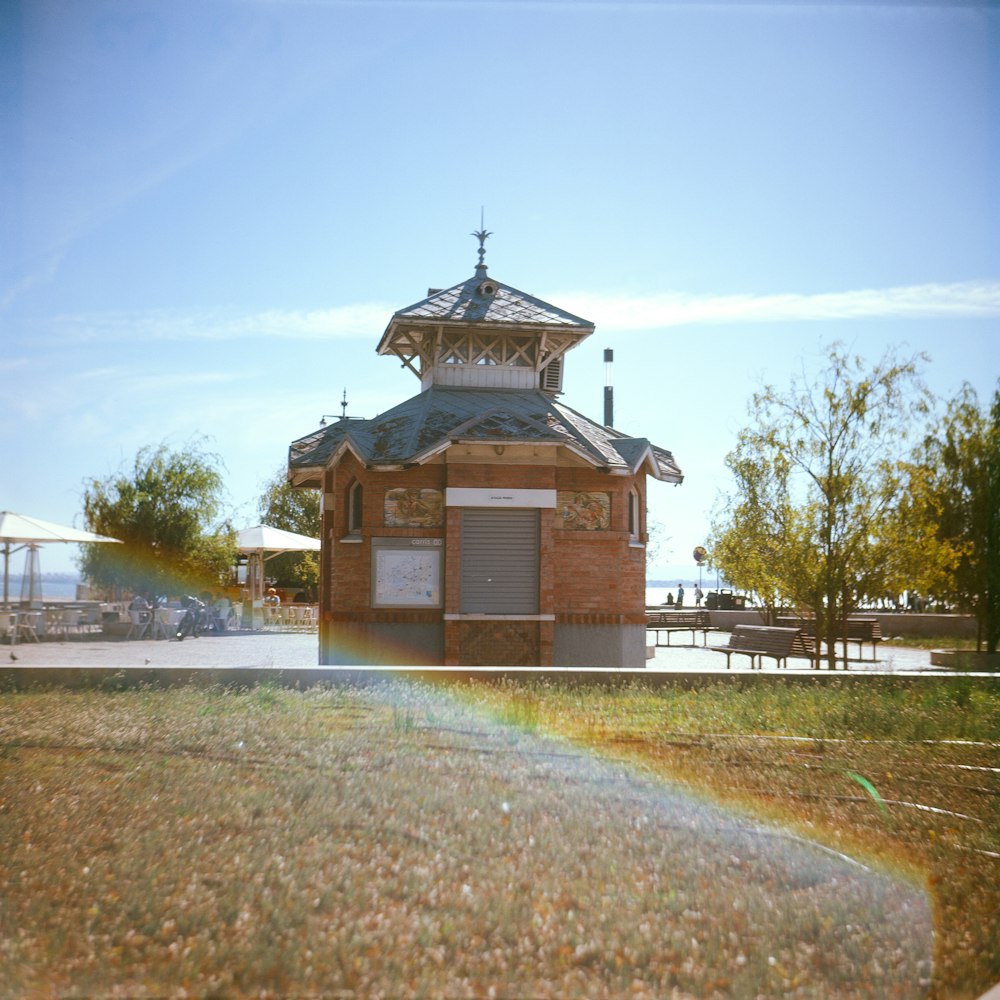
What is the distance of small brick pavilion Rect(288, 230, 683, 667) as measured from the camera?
65.1 feet

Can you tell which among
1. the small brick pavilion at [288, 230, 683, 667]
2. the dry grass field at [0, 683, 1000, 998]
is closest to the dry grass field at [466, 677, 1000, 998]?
the dry grass field at [0, 683, 1000, 998]

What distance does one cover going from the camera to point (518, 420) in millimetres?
19922

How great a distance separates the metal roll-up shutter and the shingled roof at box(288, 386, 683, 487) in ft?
4.65

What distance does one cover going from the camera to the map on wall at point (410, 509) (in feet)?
65.6

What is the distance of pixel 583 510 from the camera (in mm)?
20641

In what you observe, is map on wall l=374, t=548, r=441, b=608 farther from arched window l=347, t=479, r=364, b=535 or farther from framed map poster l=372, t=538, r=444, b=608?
arched window l=347, t=479, r=364, b=535

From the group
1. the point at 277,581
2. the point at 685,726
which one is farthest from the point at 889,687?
the point at 277,581

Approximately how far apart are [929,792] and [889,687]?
544 cm

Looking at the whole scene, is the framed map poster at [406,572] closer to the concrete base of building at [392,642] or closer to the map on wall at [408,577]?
the map on wall at [408,577]

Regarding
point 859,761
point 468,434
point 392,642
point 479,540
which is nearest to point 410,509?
point 479,540

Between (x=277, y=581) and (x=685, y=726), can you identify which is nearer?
(x=685, y=726)

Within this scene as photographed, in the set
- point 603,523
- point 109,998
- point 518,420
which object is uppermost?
point 518,420

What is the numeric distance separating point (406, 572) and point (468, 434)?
8.85ft

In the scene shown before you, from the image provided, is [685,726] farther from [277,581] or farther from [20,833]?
[277,581]
